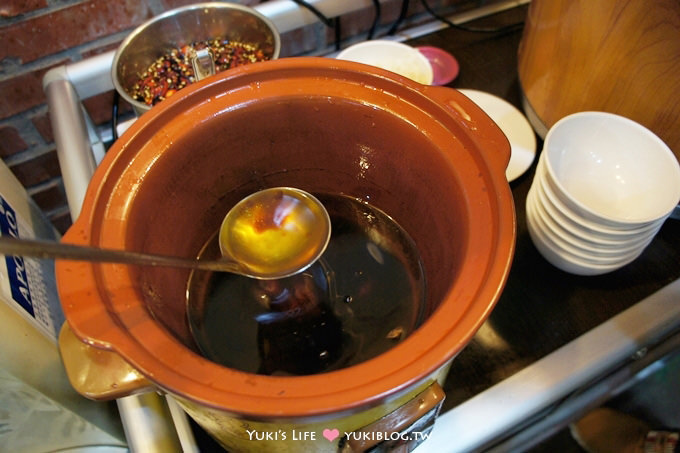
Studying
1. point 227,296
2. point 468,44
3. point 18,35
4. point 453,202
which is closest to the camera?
point 453,202

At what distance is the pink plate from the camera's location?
3.13 feet

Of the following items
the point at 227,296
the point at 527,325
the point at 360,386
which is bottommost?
the point at 527,325

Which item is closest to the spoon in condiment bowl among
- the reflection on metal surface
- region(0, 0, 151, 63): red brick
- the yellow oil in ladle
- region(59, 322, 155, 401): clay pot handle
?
the yellow oil in ladle

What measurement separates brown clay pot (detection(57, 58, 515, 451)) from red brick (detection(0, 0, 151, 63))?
51 centimetres

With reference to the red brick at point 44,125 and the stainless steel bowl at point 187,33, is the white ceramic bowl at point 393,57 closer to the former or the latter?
the stainless steel bowl at point 187,33

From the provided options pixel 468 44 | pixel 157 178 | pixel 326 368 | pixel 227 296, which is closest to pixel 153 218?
Answer: pixel 157 178

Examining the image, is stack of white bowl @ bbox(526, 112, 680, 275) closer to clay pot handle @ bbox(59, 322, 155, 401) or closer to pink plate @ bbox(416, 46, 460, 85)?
pink plate @ bbox(416, 46, 460, 85)

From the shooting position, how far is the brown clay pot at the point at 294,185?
0.39m

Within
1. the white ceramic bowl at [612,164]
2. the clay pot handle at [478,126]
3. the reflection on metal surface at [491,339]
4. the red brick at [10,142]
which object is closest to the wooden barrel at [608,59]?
the white ceramic bowl at [612,164]

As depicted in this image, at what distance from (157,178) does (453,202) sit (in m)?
0.32

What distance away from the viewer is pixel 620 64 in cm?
64

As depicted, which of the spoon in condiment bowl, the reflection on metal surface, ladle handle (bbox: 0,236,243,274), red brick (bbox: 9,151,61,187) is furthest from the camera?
red brick (bbox: 9,151,61,187)

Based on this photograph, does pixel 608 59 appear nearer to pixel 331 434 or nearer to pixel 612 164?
pixel 612 164

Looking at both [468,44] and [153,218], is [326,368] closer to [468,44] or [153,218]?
[153,218]
